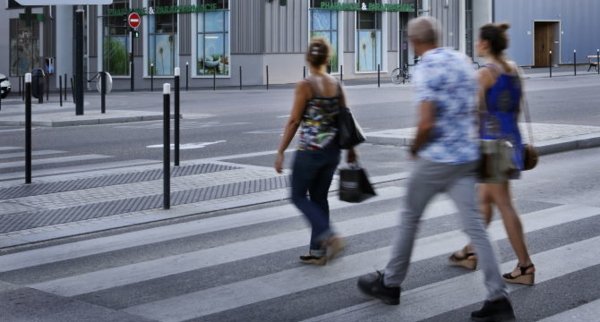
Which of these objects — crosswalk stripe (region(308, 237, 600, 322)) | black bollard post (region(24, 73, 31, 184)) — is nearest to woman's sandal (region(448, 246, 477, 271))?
crosswalk stripe (region(308, 237, 600, 322))

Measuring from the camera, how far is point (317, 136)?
7.48 m

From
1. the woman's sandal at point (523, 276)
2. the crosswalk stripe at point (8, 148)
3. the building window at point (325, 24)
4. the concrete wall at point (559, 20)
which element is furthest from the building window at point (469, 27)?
the woman's sandal at point (523, 276)

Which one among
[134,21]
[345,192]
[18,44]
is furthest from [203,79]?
[345,192]

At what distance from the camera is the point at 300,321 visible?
620 centimetres

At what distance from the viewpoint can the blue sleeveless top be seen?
6914mm

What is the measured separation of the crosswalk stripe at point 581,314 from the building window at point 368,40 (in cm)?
4268

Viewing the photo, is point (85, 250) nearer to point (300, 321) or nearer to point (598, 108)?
point (300, 321)

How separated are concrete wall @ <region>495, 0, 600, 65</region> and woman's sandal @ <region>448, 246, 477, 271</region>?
169 feet

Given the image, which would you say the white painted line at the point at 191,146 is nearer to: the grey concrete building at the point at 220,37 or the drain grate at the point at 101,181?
the drain grate at the point at 101,181

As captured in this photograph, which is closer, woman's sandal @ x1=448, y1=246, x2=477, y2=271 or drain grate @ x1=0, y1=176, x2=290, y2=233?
woman's sandal @ x1=448, y1=246, x2=477, y2=271

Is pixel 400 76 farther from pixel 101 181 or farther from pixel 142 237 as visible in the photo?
pixel 142 237

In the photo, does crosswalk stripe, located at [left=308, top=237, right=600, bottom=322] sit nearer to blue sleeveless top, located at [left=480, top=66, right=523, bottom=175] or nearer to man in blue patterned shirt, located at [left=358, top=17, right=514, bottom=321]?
man in blue patterned shirt, located at [left=358, top=17, right=514, bottom=321]

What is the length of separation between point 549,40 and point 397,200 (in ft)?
176

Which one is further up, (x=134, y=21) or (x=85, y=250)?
(x=134, y=21)
